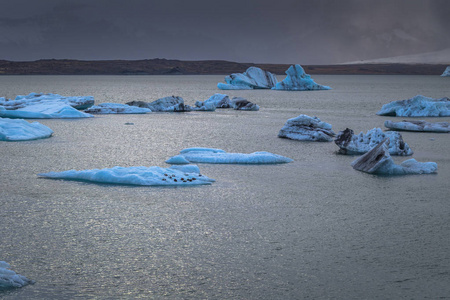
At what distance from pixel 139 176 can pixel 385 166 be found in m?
5.70

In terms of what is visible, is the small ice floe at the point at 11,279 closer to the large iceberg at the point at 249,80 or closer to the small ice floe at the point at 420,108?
the small ice floe at the point at 420,108

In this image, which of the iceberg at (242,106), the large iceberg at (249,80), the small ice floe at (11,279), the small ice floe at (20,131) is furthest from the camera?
the large iceberg at (249,80)

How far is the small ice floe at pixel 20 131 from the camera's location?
17406mm

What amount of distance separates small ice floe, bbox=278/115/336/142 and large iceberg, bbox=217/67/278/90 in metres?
48.1

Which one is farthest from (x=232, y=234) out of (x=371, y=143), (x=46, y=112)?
(x=46, y=112)

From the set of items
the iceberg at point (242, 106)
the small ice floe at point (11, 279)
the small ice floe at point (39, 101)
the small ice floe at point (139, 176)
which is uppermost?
the iceberg at point (242, 106)

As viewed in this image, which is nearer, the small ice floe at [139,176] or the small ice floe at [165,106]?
the small ice floe at [139,176]

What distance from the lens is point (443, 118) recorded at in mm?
29156

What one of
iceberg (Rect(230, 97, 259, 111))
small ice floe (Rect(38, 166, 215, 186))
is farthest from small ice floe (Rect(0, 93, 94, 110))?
small ice floe (Rect(38, 166, 215, 186))

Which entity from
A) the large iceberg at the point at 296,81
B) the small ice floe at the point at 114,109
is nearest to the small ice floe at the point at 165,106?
the small ice floe at the point at 114,109

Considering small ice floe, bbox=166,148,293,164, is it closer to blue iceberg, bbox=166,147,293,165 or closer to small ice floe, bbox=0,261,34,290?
blue iceberg, bbox=166,147,293,165

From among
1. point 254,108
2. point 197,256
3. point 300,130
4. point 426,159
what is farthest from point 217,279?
point 254,108

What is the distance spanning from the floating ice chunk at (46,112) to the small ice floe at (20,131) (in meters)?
7.18

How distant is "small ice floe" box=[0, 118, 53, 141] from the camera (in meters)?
17.4
